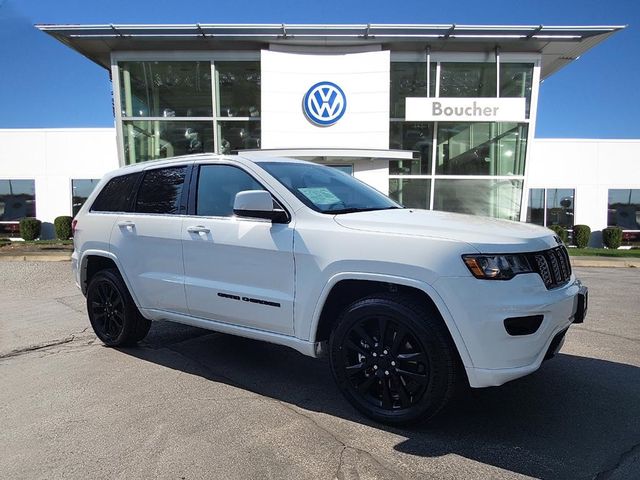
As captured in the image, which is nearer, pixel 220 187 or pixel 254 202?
pixel 254 202

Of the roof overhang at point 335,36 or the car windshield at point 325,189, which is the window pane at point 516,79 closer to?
the roof overhang at point 335,36

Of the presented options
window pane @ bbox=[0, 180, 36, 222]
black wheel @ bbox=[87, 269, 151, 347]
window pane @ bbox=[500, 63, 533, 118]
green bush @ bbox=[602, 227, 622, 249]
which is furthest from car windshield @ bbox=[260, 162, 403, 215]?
window pane @ bbox=[0, 180, 36, 222]

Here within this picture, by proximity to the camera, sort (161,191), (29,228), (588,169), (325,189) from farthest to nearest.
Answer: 1. (588,169)
2. (29,228)
3. (161,191)
4. (325,189)

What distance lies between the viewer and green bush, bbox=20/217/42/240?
20016mm

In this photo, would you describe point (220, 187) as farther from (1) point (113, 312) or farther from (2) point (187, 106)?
(2) point (187, 106)

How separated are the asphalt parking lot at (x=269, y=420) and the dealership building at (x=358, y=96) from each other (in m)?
9.24

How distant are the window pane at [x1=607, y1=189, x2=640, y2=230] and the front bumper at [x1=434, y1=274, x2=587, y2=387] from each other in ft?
71.1

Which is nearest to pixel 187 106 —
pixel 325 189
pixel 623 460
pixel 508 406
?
pixel 325 189

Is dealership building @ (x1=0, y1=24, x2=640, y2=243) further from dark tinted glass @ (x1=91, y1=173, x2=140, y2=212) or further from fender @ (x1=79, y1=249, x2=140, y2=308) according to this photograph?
fender @ (x1=79, y1=249, x2=140, y2=308)

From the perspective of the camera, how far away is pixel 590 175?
2136cm

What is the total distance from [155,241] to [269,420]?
6.56 ft

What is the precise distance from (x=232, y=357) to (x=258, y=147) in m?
10.4

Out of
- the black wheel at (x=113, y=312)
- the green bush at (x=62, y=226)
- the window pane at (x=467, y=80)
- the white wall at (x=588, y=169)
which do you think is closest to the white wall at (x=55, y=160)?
the green bush at (x=62, y=226)

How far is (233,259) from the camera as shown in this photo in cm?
389
